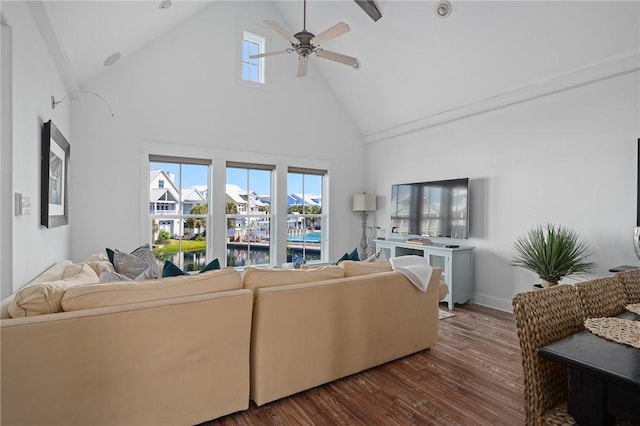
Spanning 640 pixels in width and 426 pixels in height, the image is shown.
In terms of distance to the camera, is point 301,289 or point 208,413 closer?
point 208,413

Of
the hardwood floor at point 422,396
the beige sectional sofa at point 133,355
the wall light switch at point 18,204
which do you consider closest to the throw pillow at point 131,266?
the wall light switch at point 18,204

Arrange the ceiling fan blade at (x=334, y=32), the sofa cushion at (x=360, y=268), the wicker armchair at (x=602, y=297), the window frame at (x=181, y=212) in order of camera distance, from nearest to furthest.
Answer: the wicker armchair at (x=602, y=297)
the sofa cushion at (x=360, y=268)
the ceiling fan blade at (x=334, y=32)
the window frame at (x=181, y=212)

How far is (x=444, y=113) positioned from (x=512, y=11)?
5.14ft

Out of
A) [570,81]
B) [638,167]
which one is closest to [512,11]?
[570,81]

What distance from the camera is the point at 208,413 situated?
6.21ft

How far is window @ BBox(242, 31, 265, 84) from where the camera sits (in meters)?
5.14

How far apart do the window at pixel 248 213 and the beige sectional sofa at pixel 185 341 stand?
2.67 m

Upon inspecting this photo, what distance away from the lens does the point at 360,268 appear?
103 inches

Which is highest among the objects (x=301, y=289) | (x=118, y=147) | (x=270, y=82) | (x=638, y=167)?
(x=270, y=82)

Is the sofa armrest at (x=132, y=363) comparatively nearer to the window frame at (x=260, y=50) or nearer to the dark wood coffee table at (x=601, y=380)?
the dark wood coffee table at (x=601, y=380)

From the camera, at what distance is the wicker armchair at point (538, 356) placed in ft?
3.69

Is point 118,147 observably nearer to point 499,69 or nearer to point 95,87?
point 95,87

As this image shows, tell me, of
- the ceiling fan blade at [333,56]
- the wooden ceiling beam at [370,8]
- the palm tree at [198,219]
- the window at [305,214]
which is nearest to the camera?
the ceiling fan blade at [333,56]

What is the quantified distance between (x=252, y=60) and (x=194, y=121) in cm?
145
